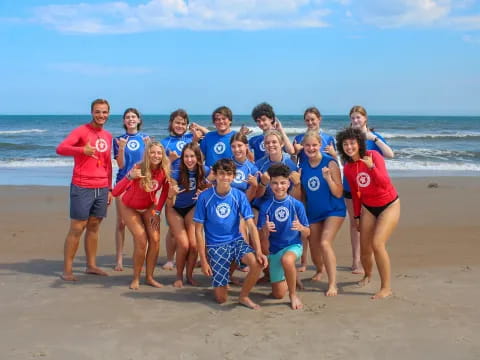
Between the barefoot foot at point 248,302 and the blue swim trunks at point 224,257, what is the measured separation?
215 mm

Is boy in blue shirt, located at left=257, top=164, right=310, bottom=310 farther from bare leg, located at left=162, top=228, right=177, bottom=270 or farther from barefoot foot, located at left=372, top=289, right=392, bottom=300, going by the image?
bare leg, located at left=162, top=228, right=177, bottom=270

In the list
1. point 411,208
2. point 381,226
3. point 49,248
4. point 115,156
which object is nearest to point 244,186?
point 381,226

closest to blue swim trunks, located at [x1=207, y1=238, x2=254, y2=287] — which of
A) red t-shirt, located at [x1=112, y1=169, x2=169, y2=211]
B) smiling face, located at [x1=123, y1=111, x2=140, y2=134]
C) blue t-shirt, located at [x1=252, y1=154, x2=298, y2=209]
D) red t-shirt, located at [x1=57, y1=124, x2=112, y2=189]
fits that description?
blue t-shirt, located at [x1=252, y1=154, x2=298, y2=209]

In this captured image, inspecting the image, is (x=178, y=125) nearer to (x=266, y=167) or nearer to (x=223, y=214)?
(x=266, y=167)

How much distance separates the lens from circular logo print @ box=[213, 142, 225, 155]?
6146 millimetres

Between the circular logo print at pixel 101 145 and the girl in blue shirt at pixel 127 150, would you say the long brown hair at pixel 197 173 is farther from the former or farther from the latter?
the circular logo print at pixel 101 145

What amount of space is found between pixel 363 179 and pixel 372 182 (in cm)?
10

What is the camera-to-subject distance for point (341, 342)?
4.14 metres

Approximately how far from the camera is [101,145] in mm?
6035

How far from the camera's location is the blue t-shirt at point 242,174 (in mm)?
5648

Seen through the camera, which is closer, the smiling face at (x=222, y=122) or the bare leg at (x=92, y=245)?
the smiling face at (x=222, y=122)

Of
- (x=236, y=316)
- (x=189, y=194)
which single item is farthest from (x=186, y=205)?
(x=236, y=316)

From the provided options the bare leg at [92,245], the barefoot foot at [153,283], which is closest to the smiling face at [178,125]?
the bare leg at [92,245]

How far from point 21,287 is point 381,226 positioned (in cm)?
379
